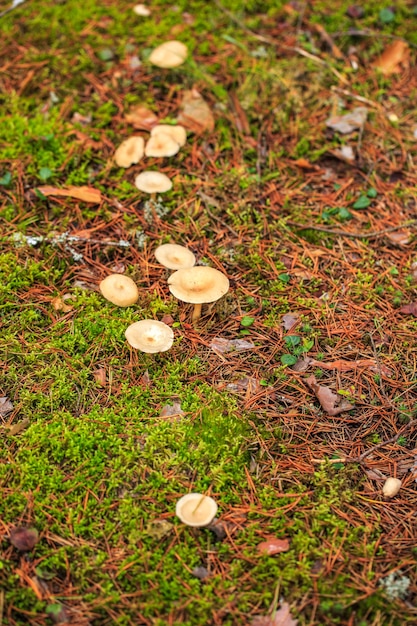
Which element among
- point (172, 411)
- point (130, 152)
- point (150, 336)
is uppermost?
point (130, 152)

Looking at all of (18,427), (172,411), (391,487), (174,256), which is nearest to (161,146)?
(174,256)

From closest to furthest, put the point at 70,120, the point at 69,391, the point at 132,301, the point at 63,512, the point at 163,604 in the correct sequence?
the point at 163,604
the point at 63,512
the point at 69,391
the point at 132,301
the point at 70,120

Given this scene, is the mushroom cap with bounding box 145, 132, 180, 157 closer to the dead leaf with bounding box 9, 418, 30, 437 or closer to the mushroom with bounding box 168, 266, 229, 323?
the mushroom with bounding box 168, 266, 229, 323

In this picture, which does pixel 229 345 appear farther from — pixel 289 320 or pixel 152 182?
pixel 152 182

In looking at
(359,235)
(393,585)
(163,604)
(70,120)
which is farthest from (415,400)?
(70,120)

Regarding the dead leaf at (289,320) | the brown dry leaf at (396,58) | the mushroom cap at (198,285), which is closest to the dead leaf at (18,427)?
the mushroom cap at (198,285)

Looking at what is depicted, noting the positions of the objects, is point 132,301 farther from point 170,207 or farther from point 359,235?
point 359,235
